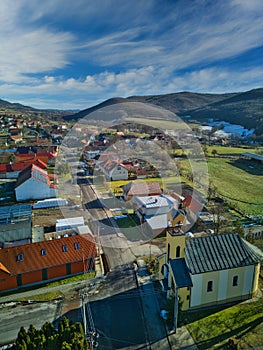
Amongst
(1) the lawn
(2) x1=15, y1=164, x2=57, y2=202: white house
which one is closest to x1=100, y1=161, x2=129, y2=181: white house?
(2) x1=15, y1=164, x2=57, y2=202: white house

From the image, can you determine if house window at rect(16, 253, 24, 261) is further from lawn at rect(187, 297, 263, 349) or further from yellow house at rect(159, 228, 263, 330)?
lawn at rect(187, 297, 263, 349)

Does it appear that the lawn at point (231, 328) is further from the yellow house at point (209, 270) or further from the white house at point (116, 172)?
the white house at point (116, 172)

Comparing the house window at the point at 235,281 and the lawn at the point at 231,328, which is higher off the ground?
the house window at the point at 235,281

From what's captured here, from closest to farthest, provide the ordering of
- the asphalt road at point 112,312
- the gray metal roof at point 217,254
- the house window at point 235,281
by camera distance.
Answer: the asphalt road at point 112,312 → the gray metal roof at point 217,254 → the house window at point 235,281

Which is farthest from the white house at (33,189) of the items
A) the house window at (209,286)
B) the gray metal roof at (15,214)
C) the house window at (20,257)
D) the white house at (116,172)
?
the house window at (209,286)

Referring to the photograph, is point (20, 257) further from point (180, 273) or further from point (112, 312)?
point (180, 273)

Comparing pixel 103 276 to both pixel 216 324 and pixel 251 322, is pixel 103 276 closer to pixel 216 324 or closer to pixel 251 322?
pixel 216 324
